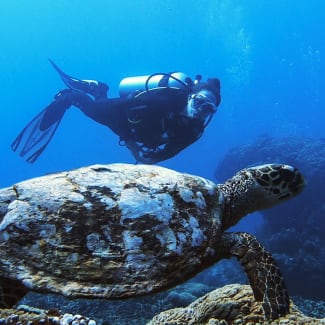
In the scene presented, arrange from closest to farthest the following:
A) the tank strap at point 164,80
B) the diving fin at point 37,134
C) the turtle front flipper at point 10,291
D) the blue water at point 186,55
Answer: the turtle front flipper at point 10,291
the tank strap at point 164,80
the diving fin at point 37,134
the blue water at point 186,55

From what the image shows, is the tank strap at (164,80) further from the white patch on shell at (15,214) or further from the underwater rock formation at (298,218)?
the white patch on shell at (15,214)

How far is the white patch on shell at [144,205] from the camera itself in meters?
2.79

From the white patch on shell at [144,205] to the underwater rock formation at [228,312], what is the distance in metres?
0.92

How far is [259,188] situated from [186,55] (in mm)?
87965

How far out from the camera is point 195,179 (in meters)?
3.46

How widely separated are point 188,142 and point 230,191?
422 centimetres

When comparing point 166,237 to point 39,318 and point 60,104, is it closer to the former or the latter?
point 39,318

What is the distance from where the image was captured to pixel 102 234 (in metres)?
2.66

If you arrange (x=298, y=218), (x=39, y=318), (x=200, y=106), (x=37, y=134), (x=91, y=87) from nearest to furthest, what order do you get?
(x=39, y=318)
(x=200, y=106)
(x=91, y=87)
(x=37, y=134)
(x=298, y=218)

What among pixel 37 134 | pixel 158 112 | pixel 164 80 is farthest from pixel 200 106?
pixel 37 134

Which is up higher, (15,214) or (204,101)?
(204,101)

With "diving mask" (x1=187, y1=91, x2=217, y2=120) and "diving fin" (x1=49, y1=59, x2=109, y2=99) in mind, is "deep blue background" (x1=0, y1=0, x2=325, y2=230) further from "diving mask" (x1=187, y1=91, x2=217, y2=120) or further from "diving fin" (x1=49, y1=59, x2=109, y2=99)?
"diving mask" (x1=187, y1=91, x2=217, y2=120)

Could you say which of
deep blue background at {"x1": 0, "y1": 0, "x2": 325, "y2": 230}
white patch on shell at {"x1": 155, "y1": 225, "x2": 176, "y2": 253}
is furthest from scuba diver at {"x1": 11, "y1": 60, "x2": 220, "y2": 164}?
deep blue background at {"x1": 0, "y1": 0, "x2": 325, "y2": 230}

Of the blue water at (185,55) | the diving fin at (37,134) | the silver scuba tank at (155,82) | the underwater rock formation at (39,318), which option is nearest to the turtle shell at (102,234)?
the underwater rock formation at (39,318)
